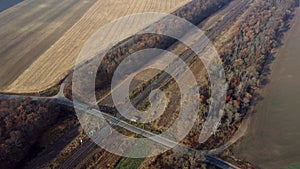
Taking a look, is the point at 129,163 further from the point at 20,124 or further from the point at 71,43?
the point at 71,43

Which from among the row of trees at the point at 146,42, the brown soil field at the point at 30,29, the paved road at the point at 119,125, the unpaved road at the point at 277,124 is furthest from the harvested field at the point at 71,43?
the unpaved road at the point at 277,124

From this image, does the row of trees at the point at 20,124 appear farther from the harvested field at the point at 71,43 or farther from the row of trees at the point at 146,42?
the harvested field at the point at 71,43

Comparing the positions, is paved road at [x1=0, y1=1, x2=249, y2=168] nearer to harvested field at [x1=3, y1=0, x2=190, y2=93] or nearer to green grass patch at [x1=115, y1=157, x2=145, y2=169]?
green grass patch at [x1=115, y1=157, x2=145, y2=169]

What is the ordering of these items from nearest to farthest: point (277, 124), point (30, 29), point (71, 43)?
point (277, 124) < point (71, 43) < point (30, 29)

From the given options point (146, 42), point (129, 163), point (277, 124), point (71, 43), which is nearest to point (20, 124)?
point (129, 163)

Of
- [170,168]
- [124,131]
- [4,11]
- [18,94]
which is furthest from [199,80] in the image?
[4,11]

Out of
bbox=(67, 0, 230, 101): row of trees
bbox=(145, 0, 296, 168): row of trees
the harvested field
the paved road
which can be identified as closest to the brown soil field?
the harvested field
